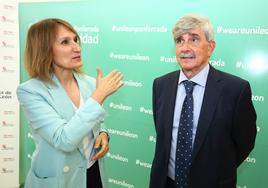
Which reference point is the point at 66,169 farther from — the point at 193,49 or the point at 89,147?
the point at 193,49

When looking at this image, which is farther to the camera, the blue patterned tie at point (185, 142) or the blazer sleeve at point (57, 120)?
the blue patterned tie at point (185, 142)

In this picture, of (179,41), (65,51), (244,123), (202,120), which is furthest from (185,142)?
(65,51)

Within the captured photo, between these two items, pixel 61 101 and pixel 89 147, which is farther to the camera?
pixel 89 147

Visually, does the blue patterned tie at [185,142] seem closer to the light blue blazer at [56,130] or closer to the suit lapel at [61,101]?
the light blue blazer at [56,130]

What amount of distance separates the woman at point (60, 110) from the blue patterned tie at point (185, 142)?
17.2 inches

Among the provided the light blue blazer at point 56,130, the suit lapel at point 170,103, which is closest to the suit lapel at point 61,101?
the light blue blazer at point 56,130

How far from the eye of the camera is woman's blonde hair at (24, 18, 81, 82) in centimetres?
192

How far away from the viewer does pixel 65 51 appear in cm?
196

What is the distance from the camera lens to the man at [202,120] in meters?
1.82

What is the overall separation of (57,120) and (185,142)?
77 cm

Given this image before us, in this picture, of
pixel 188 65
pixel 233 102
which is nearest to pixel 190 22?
pixel 188 65

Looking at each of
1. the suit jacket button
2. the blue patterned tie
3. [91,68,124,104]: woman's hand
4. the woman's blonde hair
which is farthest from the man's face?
the suit jacket button

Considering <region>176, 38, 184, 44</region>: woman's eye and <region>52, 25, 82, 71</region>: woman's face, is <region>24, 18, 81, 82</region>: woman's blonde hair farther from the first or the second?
<region>176, 38, 184, 44</region>: woman's eye

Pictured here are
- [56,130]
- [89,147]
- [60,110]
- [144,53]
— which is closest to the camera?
[56,130]
